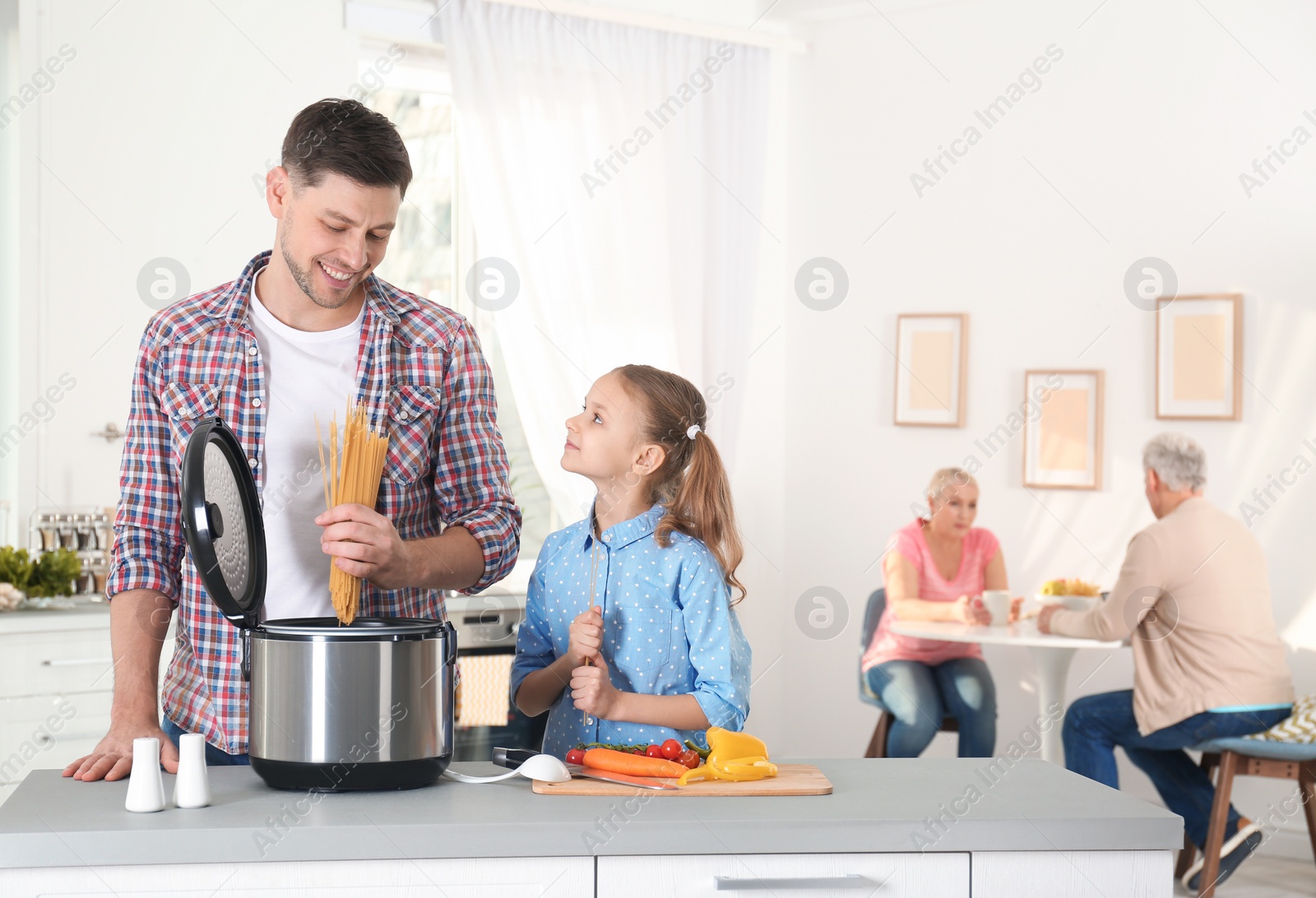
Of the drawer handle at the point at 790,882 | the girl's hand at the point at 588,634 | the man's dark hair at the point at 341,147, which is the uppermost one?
the man's dark hair at the point at 341,147

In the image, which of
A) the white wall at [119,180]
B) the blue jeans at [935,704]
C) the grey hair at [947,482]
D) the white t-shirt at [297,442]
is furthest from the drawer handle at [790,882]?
the grey hair at [947,482]

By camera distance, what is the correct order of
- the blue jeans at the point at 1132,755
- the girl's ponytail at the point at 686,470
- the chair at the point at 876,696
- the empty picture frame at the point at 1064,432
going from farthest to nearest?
1. the empty picture frame at the point at 1064,432
2. the chair at the point at 876,696
3. the blue jeans at the point at 1132,755
4. the girl's ponytail at the point at 686,470

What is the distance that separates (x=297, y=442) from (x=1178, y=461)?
2947 mm

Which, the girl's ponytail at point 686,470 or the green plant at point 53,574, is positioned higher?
the girl's ponytail at point 686,470

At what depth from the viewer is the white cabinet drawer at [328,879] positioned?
108 cm

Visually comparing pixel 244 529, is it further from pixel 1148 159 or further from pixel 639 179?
pixel 1148 159

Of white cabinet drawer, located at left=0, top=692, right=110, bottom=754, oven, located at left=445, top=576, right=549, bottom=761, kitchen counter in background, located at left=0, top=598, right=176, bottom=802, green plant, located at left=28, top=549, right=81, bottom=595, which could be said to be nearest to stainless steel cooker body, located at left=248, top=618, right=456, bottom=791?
kitchen counter in background, located at left=0, top=598, right=176, bottom=802

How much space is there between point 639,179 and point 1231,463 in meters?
2.31

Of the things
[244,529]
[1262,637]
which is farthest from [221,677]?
[1262,637]

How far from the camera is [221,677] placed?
4.92ft

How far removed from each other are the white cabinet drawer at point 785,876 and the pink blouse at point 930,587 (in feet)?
9.33

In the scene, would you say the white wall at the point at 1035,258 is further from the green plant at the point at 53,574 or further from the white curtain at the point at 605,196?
the green plant at the point at 53,574

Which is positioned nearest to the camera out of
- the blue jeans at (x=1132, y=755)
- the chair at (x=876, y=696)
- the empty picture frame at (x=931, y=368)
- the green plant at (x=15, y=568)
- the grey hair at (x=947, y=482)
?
the green plant at (x=15, y=568)

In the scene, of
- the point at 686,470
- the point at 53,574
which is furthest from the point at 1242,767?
the point at 53,574
